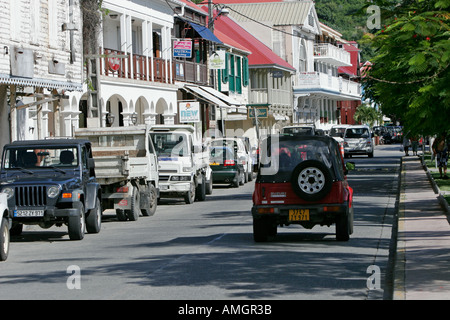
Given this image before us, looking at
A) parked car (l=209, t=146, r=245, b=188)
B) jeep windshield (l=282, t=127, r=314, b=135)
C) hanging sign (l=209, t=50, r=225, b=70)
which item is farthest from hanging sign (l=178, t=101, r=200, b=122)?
hanging sign (l=209, t=50, r=225, b=70)

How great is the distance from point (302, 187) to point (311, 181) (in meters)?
0.19

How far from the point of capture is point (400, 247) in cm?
1495

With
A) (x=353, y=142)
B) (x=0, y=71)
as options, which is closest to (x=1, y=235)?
(x=0, y=71)

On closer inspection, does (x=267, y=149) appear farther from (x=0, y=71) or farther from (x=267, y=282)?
(x=0, y=71)

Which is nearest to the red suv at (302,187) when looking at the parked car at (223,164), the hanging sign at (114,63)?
the parked car at (223,164)

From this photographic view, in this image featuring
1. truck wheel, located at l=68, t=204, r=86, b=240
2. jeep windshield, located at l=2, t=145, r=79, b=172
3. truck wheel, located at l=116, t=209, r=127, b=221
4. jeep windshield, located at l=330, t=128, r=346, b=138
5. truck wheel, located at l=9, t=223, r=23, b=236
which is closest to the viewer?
truck wheel, located at l=68, t=204, r=86, b=240

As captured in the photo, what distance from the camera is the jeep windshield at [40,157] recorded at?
1873 cm

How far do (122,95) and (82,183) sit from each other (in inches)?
818

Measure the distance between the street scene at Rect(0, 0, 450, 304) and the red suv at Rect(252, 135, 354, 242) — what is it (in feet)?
0.08

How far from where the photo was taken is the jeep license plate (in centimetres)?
1580

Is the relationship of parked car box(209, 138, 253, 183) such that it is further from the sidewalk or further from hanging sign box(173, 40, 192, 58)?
the sidewalk

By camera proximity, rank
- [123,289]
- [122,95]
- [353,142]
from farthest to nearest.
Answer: [353,142] < [122,95] < [123,289]

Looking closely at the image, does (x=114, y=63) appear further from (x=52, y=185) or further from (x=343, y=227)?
(x=343, y=227)

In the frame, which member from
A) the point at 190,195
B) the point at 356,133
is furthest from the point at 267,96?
the point at 190,195
